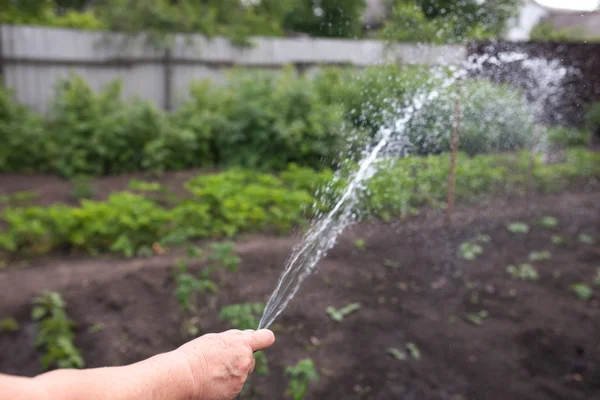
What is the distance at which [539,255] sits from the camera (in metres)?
4.51

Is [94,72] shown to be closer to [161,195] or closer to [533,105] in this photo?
[161,195]

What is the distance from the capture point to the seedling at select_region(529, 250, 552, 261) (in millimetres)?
4469

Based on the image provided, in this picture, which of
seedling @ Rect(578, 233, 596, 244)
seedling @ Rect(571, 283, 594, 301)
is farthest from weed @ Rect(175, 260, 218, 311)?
seedling @ Rect(578, 233, 596, 244)

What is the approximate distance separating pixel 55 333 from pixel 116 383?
2.24m

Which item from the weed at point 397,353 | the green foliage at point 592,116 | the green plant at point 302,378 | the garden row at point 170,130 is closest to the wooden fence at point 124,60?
the garden row at point 170,130

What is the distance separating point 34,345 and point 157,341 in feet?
2.16

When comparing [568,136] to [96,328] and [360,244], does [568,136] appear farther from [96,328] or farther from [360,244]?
[96,328]

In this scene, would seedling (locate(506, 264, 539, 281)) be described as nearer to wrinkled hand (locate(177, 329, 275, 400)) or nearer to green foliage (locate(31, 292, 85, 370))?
green foliage (locate(31, 292, 85, 370))

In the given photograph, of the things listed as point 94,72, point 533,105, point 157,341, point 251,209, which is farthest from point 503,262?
point 94,72

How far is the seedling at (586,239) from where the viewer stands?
4969mm

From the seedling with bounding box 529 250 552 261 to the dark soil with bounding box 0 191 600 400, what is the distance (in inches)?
2.6

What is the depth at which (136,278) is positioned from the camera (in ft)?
11.8

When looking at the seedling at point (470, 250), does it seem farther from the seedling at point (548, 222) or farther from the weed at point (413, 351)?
the weed at point (413, 351)

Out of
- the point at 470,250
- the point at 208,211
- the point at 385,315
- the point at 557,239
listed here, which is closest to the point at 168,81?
the point at 208,211
